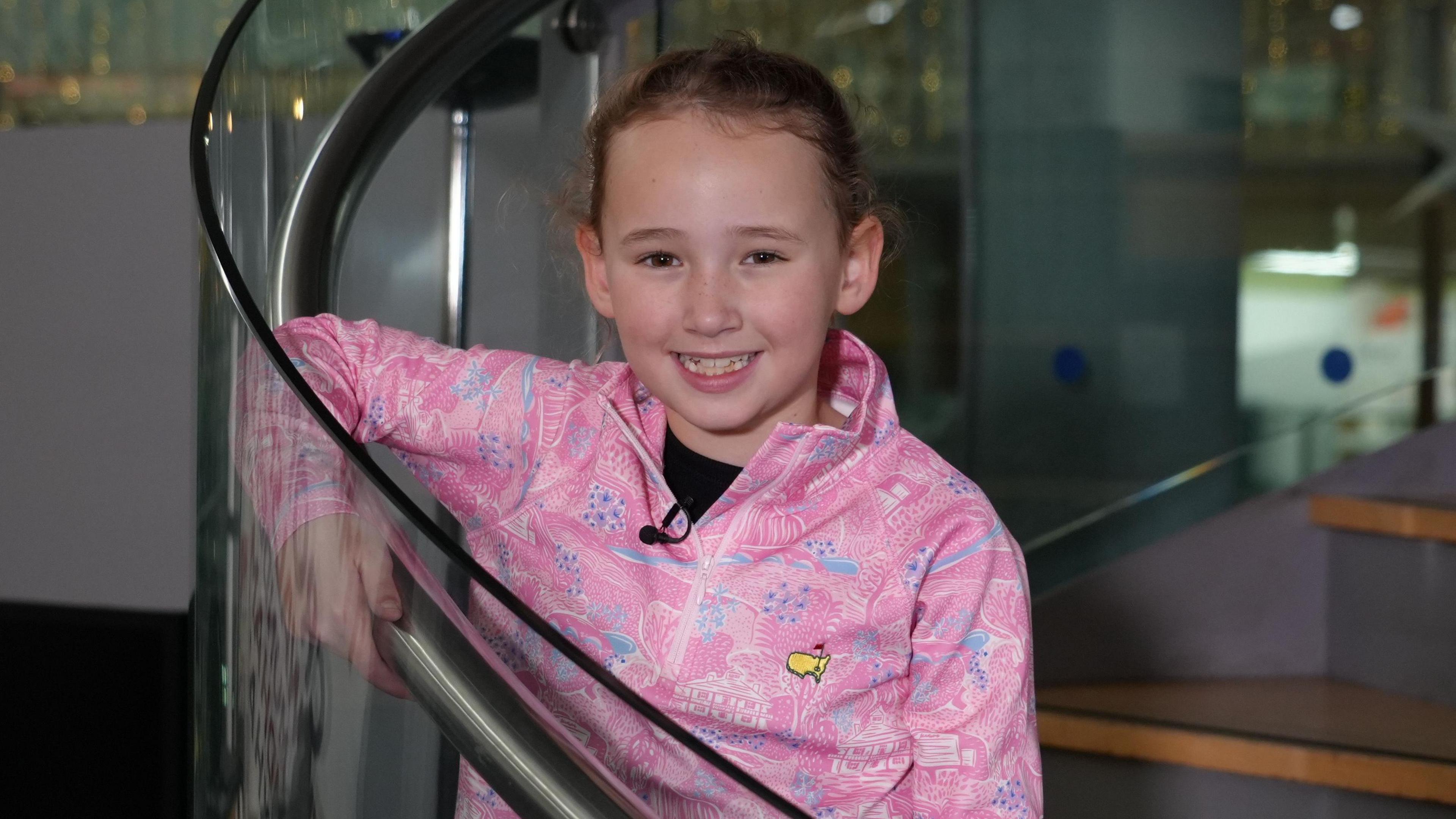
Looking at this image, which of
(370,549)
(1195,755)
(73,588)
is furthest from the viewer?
(73,588)

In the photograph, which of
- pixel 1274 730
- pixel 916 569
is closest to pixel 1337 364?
pixel 1274 730

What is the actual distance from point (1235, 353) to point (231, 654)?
267 cm

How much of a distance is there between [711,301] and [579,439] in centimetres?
17

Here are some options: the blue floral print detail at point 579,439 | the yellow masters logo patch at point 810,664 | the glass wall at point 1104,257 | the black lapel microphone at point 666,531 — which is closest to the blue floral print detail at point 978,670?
the yellow masters logo patch at point 810,664

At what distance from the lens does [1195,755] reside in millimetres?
1930

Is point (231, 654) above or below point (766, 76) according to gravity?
below

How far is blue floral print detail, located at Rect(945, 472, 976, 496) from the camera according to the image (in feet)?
3.59

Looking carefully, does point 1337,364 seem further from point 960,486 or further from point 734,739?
point 734,739

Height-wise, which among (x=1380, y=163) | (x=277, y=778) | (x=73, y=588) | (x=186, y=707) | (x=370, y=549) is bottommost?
(x=186, y=707)

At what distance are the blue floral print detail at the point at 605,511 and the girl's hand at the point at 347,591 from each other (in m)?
0.27

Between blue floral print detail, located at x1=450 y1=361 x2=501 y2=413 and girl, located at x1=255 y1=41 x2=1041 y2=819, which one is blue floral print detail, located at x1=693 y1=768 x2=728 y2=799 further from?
blue floral print detail, located at x1=450 y1=361 x2=501 y2=413

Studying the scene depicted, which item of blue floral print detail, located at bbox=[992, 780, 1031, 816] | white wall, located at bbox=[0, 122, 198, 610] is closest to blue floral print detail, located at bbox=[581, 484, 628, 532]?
blue floral print detail, located at bbox=[992, 780, 1031, 816]

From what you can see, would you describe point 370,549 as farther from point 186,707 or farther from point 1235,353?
point 1235,353

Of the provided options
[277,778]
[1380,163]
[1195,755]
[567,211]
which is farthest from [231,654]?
[1380,163]
